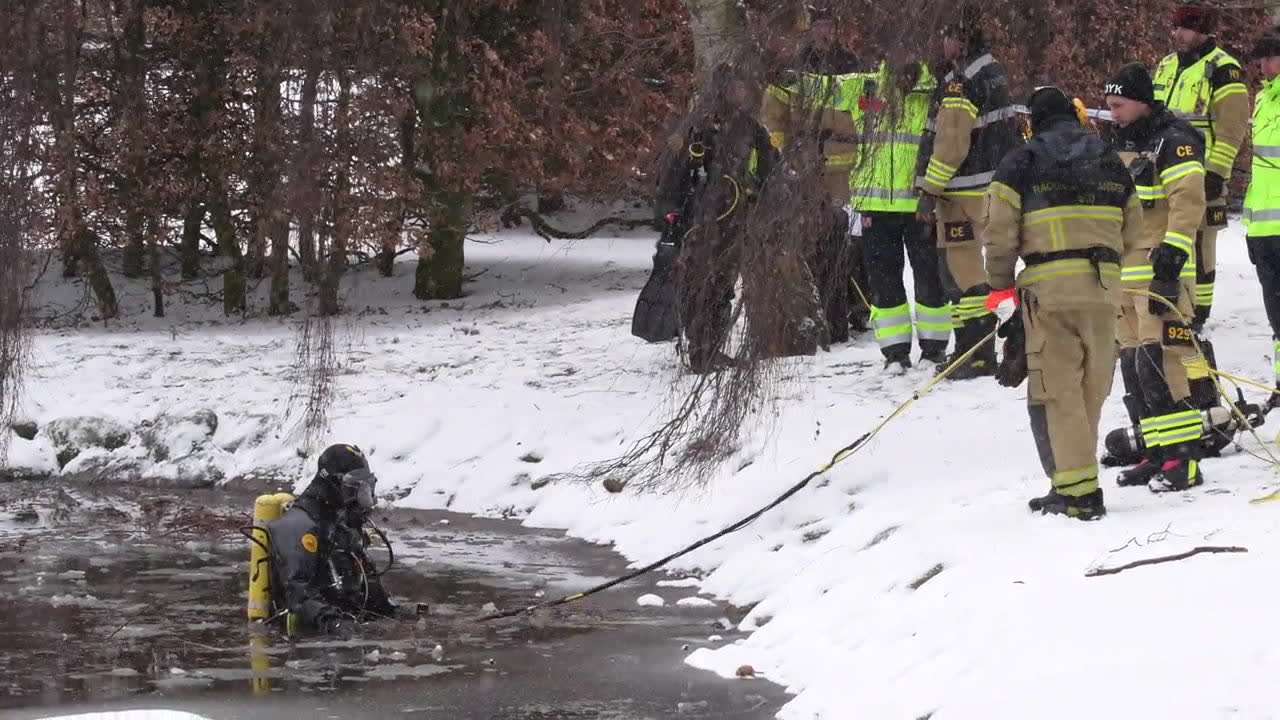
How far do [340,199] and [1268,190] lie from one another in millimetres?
5232

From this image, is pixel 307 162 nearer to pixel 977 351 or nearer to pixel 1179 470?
pixel 1179 470

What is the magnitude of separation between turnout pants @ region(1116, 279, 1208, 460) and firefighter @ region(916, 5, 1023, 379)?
1.69 m

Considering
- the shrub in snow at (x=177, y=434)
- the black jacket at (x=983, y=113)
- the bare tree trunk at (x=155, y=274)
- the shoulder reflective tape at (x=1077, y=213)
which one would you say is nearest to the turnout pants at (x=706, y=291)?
the shoulder reflective tape at (x=1077, y=213)

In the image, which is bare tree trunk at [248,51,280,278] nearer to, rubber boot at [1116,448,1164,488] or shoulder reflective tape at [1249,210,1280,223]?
rubber boot at [1116,448,1164,488]

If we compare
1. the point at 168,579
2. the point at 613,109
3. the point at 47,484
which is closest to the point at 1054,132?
the point at 168,579

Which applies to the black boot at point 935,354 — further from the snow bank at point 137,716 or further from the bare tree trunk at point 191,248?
the bare tree trunk at point 191,248

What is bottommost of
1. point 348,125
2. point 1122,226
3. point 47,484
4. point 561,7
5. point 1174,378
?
point 47,484

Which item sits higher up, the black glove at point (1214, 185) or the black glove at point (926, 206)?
the black glove at point (1214, 185)

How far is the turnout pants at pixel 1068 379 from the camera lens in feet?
26.1

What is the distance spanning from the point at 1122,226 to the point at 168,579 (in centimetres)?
582

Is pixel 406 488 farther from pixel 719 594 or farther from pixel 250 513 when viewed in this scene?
pixel 719 594

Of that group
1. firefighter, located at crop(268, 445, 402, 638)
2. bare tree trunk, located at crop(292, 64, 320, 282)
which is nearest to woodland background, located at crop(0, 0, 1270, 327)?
bare tree trunk, located at crop(292, 64, 320, 282)

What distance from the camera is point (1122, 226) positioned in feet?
26.8

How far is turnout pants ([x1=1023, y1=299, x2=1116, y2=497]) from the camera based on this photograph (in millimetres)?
7957
